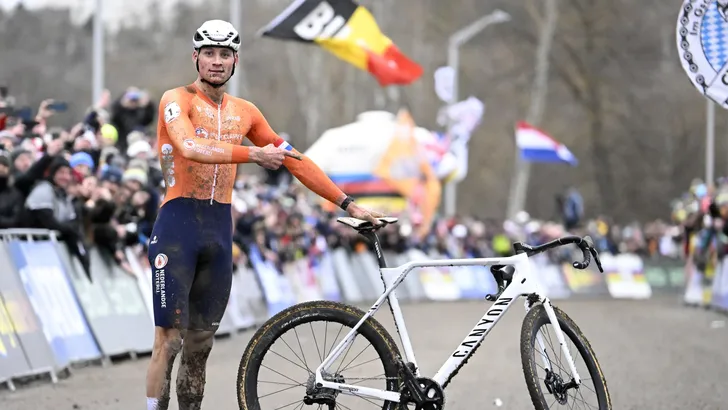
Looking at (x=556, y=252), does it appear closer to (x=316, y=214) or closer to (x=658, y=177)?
(x=316, y=214)

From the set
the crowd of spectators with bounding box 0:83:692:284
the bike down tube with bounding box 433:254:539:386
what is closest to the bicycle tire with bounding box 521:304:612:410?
the bike down tube with bounding box 433:254:539:386

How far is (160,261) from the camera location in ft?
24.1

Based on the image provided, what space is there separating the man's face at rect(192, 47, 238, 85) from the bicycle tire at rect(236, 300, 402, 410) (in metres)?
1.24

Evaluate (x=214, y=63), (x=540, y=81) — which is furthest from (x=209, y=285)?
(x=540, y=81)

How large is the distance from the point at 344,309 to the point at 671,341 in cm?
1086

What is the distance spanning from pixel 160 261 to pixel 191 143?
66 cm

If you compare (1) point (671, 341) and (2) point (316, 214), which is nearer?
(1) point (671, 341)

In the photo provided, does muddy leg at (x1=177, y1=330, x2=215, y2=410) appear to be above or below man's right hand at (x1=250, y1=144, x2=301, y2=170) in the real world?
below

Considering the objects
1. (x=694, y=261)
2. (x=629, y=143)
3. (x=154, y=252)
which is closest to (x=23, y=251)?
(x=154, y=252)

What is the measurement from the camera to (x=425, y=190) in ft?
119

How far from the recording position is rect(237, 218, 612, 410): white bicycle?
732 centimetres

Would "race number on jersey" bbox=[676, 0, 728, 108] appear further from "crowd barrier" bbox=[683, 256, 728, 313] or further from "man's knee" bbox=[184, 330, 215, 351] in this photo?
"crowd barrier" bbox=[683, 256, 728, 313]

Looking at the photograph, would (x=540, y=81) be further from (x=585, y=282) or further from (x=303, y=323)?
(x=303, y=323)

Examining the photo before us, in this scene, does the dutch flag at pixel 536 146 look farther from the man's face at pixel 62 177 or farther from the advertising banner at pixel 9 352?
the advertising banner at pixel 9 352
